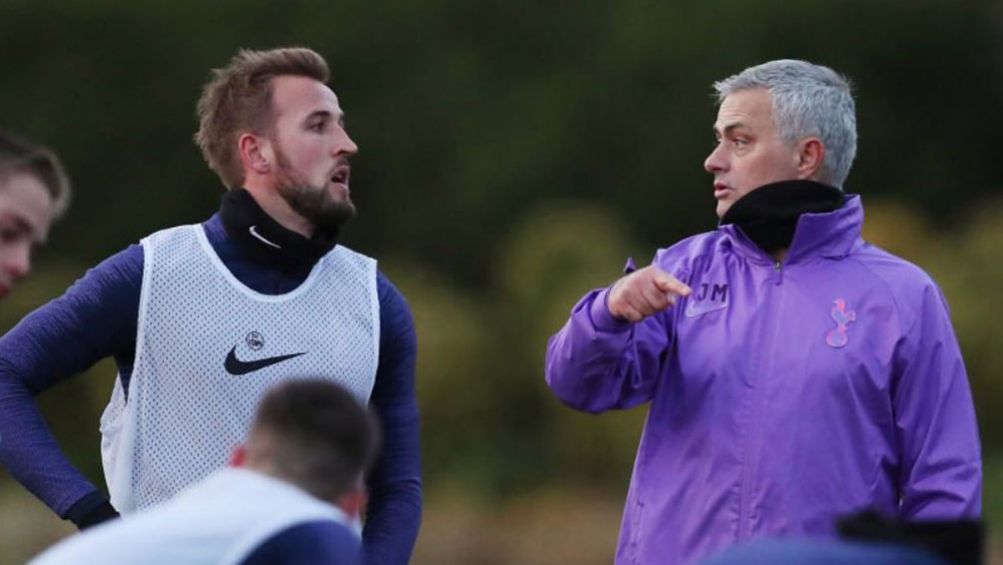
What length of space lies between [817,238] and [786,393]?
0.45 meters

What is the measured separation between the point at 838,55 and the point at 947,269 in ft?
7.03

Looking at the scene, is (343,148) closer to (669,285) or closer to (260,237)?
(260,237)

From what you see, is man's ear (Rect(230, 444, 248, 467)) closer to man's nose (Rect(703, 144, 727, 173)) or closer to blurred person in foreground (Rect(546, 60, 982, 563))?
blurred person in foreground (Rect(546, 60, 982, 563))

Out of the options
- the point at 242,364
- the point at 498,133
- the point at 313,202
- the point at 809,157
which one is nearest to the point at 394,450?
the point at 242,364

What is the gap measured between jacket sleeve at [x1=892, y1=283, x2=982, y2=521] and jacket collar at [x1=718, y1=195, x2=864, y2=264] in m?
0.30

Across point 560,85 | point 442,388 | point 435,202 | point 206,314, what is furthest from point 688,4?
point 206,314

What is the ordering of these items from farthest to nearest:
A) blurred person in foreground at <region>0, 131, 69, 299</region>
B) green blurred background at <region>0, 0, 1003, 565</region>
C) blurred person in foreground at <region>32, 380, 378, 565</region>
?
green blurred background at <region>0, 0, 1003, 565</region>
blurred person in foreground at <region>0, 131, 69, 299</region>
blurred person in foreground at <region>32, 380, 378, 565</region>

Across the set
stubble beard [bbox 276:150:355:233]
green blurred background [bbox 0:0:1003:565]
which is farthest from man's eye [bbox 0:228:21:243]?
green blurred background [bbox 0:0:1003:565]

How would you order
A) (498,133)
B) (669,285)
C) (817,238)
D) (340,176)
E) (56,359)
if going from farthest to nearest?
(498,133), (340,176), (817,238), (56,359), (669,285)

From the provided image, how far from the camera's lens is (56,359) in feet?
17.5

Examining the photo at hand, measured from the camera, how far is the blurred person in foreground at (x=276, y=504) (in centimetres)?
368

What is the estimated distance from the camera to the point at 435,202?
15312mm

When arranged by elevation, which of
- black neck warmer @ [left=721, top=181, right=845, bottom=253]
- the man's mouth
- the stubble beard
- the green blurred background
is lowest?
the green blurred background

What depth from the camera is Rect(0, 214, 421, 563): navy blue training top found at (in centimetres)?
527
